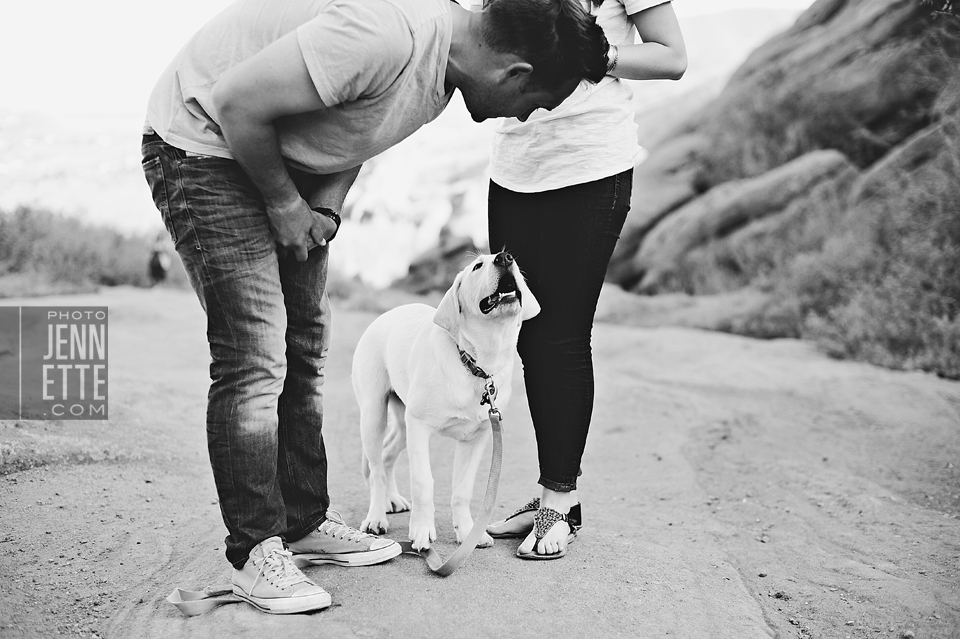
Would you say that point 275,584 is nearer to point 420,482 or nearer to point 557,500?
point 420,482

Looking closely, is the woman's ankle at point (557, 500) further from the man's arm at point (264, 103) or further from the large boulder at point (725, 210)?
the large boulder at point (725, 210)

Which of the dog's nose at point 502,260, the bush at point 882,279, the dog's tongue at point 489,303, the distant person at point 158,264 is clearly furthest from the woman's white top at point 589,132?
the distant person at point 158,264

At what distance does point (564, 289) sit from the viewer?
316 cm

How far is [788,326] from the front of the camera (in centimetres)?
958

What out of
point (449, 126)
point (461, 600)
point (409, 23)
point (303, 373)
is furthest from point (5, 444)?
point (449, 126)

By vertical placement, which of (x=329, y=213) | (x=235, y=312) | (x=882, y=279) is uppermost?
(x=329, y=213)

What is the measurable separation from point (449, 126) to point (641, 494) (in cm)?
1972

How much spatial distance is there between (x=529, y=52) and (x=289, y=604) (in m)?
1.66

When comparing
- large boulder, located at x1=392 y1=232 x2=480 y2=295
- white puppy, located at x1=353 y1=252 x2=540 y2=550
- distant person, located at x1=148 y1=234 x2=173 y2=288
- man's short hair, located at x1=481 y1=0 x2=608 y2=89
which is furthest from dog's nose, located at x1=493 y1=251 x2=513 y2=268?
large boulder, located at x1=392 y1=232 x2=480 y2=295

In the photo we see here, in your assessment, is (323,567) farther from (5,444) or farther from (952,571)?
(952,571)

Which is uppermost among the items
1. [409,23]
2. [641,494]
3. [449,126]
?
[449,126]

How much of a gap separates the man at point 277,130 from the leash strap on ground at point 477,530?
18.1 inches

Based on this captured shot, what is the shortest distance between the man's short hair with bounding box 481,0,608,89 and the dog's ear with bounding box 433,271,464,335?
1.03 m

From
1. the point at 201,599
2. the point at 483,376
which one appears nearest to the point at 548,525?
the point at 483,376
